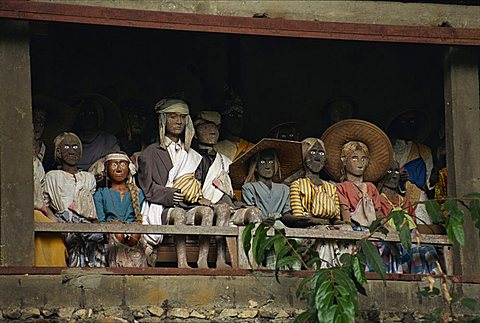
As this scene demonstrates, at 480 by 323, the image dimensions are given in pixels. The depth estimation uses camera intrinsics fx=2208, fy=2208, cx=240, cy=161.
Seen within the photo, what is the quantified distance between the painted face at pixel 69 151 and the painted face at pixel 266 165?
174 centimetres

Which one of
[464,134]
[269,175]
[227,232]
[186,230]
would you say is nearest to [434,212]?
[227,232]

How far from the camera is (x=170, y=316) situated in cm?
1908

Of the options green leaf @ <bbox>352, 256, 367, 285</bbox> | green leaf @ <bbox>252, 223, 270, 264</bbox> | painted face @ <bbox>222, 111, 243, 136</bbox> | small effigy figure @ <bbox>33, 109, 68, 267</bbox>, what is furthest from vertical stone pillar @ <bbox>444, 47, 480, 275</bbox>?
small effigy figure @ <bbox>33, 109, 68, 267</bbox>

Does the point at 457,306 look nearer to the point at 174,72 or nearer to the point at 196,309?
the point at 196,309

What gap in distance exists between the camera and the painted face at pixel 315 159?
20.9m

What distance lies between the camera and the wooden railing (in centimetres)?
1922

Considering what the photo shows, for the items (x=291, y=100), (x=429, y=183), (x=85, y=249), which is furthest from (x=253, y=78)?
(x=85, y=249)

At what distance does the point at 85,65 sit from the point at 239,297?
3.91 meters

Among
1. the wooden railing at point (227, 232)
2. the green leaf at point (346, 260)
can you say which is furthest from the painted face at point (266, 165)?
the green leaf at point (346, 260)

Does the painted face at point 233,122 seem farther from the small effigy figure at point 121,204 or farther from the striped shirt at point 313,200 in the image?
the small effigy figure at point 121,204

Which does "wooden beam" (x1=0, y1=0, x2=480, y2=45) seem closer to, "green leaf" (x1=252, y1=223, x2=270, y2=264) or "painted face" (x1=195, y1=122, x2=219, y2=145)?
"painted face" (x1=195, y1=122, x2=219, y2=145)

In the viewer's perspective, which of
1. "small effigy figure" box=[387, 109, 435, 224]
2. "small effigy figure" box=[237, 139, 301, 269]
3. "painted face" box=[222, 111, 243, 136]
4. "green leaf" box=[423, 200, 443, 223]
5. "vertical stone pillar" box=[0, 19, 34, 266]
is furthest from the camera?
"small effigy figure" box=[387, 109, 435, 224]

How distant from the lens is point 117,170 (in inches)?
797

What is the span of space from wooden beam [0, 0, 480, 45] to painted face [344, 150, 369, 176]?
1.31 metres
